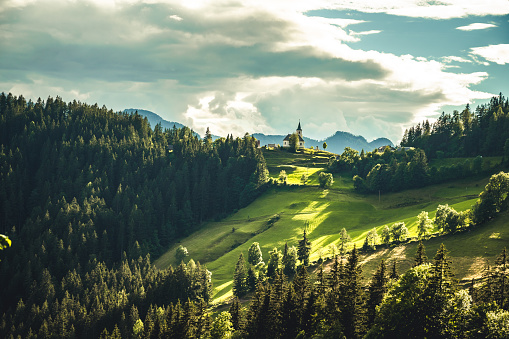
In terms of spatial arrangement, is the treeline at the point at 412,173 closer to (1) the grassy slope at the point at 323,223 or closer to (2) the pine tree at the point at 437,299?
(1) the grassy slope at the point at 323,223

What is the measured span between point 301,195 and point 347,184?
27355mm

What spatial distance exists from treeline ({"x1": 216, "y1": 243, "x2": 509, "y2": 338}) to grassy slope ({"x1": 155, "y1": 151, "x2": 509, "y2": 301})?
30224 mm

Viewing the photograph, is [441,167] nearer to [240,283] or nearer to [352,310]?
[240,283]

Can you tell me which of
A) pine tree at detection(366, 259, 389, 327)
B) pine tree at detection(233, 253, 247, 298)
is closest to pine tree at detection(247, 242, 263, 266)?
pine tree at detection(233, 253, 247, 298)

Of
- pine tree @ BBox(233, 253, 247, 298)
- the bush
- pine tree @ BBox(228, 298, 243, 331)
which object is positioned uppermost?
the bush

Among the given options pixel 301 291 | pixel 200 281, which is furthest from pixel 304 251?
pixel 301 291

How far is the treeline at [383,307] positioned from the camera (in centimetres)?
4434

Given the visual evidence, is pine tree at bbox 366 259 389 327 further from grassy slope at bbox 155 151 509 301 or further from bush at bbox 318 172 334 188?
bush at bbox 318 172 334 188

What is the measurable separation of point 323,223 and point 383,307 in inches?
3802

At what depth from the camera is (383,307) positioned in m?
49.2

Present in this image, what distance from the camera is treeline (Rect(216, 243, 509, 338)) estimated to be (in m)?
44.3

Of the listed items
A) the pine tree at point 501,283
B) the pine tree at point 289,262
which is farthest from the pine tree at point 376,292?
the pine tree at point 289,262

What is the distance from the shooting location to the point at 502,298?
5622 centimetres

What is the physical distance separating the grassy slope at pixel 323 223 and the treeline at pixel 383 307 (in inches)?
1190
